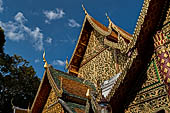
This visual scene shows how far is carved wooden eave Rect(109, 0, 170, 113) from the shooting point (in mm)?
3555

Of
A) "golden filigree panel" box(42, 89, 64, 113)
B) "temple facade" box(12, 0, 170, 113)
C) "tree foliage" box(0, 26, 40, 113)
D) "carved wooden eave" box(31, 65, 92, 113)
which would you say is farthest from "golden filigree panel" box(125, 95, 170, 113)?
"tree foliage" box(0, 26, 40, 113)

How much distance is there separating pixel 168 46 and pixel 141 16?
81 cm

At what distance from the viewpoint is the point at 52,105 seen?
6.77m

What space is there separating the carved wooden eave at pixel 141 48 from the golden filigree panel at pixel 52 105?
2901 mm

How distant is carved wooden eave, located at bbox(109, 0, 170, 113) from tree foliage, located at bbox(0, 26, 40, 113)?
20.0m

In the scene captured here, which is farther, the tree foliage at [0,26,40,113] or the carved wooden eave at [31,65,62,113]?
the tree foliage at [0,26,40,113]

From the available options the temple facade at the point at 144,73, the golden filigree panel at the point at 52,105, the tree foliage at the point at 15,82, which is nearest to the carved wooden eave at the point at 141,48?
the temple facade at the point at 144,73

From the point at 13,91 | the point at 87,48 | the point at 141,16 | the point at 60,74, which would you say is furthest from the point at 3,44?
the point at 141,16

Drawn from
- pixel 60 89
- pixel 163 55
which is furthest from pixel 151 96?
pixel 60 89

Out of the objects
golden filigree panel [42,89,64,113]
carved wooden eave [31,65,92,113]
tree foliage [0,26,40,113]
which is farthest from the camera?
tree foliage [0,26,40,113]

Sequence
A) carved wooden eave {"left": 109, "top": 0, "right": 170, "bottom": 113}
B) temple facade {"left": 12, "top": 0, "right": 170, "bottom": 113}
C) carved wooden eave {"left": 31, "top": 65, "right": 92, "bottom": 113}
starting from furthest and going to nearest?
carved wooden eave {"left": 31, "top": 65, "right": 92, "bottom": 113} → carved wooden eave {"left": 109, "top": 0, "right": 170, "bottom": 113} → temple facade {"left": 12, "top": 0, "right": 170, "bottom": 113}

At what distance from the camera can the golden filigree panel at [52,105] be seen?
625 cm

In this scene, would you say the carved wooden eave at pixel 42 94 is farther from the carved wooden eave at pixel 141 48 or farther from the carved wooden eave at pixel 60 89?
the carved wooden eave at pixel 141 48

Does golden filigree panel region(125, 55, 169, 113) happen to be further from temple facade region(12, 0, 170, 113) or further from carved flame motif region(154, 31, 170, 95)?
carved flame motif region(154, 31, 170, 95)
